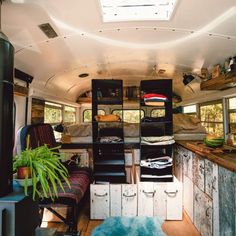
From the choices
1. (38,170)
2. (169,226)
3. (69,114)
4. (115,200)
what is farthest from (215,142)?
(69,114)

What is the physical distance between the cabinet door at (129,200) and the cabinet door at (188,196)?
664 mm

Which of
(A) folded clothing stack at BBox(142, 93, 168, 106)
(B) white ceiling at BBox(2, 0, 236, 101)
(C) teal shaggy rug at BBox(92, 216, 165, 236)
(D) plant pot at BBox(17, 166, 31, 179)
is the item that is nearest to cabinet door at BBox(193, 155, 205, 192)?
(C) teal shaggy rug at BBox(92, 216, 165, 236)

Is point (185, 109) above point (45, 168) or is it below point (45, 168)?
above

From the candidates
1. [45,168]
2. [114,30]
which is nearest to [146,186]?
[45,168]

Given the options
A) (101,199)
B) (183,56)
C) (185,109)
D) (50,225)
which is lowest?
(50,225)

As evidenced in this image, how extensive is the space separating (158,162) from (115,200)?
0.75 metres

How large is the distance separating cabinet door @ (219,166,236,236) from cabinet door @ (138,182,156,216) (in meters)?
1.07

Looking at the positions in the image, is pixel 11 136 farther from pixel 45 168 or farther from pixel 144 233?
pixel 144 233

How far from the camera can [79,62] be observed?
323 centimetres

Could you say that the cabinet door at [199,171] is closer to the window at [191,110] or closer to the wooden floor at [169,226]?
the wooden floor at [169,226]

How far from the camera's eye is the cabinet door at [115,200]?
2.77 m

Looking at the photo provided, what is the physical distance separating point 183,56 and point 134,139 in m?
1.45

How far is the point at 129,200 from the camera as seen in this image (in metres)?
2.78

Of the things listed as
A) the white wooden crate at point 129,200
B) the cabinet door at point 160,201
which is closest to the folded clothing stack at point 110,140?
the white wooden crate at point 129,200
